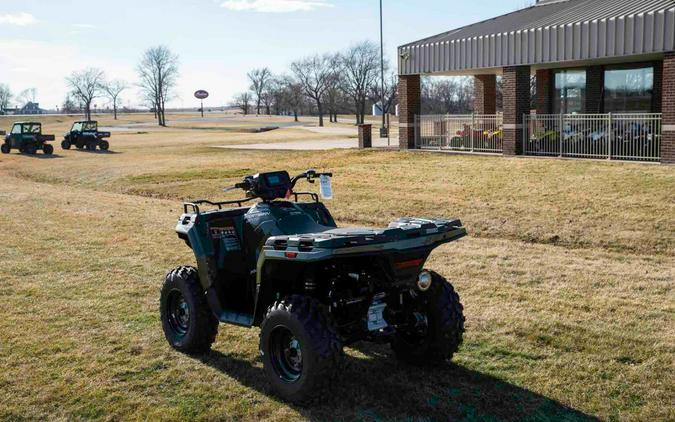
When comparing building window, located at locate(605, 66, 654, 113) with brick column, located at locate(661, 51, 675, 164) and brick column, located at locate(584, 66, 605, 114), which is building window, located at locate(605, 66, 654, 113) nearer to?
brick column, located at locate(584, 66, 605, 114)

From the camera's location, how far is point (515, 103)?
74.4 ft

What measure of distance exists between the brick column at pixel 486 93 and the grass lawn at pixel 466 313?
12772mm

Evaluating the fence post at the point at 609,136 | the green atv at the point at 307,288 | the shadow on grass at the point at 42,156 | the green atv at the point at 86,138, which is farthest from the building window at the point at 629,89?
the green atv at the point at 86,138

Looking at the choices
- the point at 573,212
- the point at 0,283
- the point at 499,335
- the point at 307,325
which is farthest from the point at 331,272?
the point at 573,212

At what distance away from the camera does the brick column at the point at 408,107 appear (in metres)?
26.8

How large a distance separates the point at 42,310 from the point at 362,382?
3.91m

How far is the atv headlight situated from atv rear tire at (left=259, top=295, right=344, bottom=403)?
2.24ft

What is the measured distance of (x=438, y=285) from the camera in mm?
5461

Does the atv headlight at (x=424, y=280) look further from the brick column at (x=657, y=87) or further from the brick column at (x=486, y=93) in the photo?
the brick column at (x=486, y=93)

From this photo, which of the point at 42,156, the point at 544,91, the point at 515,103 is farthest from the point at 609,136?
the point at 42,156

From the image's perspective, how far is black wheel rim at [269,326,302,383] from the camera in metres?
5.12

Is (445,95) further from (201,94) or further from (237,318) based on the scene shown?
(237,318)

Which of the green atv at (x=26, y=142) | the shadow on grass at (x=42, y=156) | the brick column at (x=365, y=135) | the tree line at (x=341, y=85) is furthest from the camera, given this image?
the tree line at (x=341, y=85)

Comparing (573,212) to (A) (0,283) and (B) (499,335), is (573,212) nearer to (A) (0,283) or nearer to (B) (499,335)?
(B) (499,335)
